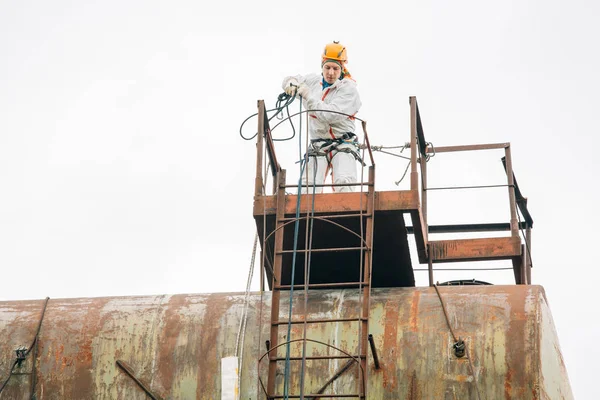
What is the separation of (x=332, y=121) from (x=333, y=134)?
0.17m

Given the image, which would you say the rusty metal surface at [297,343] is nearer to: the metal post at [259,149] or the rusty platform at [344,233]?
the rusty platform at [344,233]

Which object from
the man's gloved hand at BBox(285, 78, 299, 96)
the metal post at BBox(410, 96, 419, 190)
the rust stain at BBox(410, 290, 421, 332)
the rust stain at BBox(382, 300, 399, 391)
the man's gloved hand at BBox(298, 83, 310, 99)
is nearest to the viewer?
the rust stain at BBox(382, 300, 399, 391)

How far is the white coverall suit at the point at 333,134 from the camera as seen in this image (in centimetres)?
1345

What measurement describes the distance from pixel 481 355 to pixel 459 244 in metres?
2.69

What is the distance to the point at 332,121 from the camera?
1358cm

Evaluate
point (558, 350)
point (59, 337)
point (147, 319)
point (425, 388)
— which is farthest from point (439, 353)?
point (59, 337)

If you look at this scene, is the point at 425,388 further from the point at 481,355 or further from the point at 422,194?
the point at 422,194

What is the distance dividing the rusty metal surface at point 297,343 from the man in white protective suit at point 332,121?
1.45m

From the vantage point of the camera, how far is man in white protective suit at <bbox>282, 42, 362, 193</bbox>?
13477 millimetres

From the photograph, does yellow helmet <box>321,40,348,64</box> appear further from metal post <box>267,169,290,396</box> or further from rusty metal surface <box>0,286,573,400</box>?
rusty metal surface <box>0,286,573,400</box>

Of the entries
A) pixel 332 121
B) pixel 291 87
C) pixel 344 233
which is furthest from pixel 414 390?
pixel 291 87

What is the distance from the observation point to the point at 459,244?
571 inches

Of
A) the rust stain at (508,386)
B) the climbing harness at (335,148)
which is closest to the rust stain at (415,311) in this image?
the rust stain at (508,386)

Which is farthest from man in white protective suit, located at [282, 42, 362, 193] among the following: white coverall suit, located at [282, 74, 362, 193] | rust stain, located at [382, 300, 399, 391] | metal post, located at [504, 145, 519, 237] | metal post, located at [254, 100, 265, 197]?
metal post, located at [504, 145, 519, 237]
